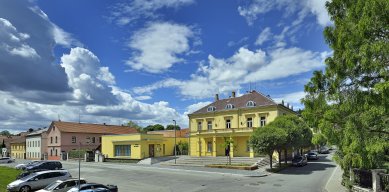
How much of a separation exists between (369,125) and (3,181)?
110ft

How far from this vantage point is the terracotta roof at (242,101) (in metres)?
50.8

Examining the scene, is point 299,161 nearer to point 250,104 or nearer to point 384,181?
point 250,104

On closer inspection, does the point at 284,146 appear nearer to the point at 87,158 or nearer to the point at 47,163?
the point at 47,163

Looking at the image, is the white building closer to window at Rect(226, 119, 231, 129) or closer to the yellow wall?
the yellow wall

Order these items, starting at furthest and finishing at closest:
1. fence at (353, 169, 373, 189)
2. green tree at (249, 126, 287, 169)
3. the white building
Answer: the white building → green tree at (249, 126, 287, 169) → fence at (353, 169, 373, 189)

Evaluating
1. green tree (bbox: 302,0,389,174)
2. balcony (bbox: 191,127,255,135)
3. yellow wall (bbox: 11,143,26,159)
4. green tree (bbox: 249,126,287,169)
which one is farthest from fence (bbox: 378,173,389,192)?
yellow wall (bbox: 11,143,26,159)

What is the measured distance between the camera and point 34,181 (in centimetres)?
2673

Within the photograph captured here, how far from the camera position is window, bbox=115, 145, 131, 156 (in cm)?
5659

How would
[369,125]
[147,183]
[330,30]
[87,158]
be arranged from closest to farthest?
[369,125], [330,30], [147,183], [87,158]

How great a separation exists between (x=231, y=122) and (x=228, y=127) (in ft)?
3.50

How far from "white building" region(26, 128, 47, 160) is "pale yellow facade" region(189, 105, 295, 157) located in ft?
127

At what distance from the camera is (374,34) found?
386 inches

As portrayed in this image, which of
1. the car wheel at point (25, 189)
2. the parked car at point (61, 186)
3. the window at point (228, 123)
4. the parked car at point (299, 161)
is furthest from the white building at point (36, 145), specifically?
the parked car at point (61, 186)

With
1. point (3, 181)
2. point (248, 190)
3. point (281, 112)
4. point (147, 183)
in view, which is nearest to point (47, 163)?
point (3, 181)
